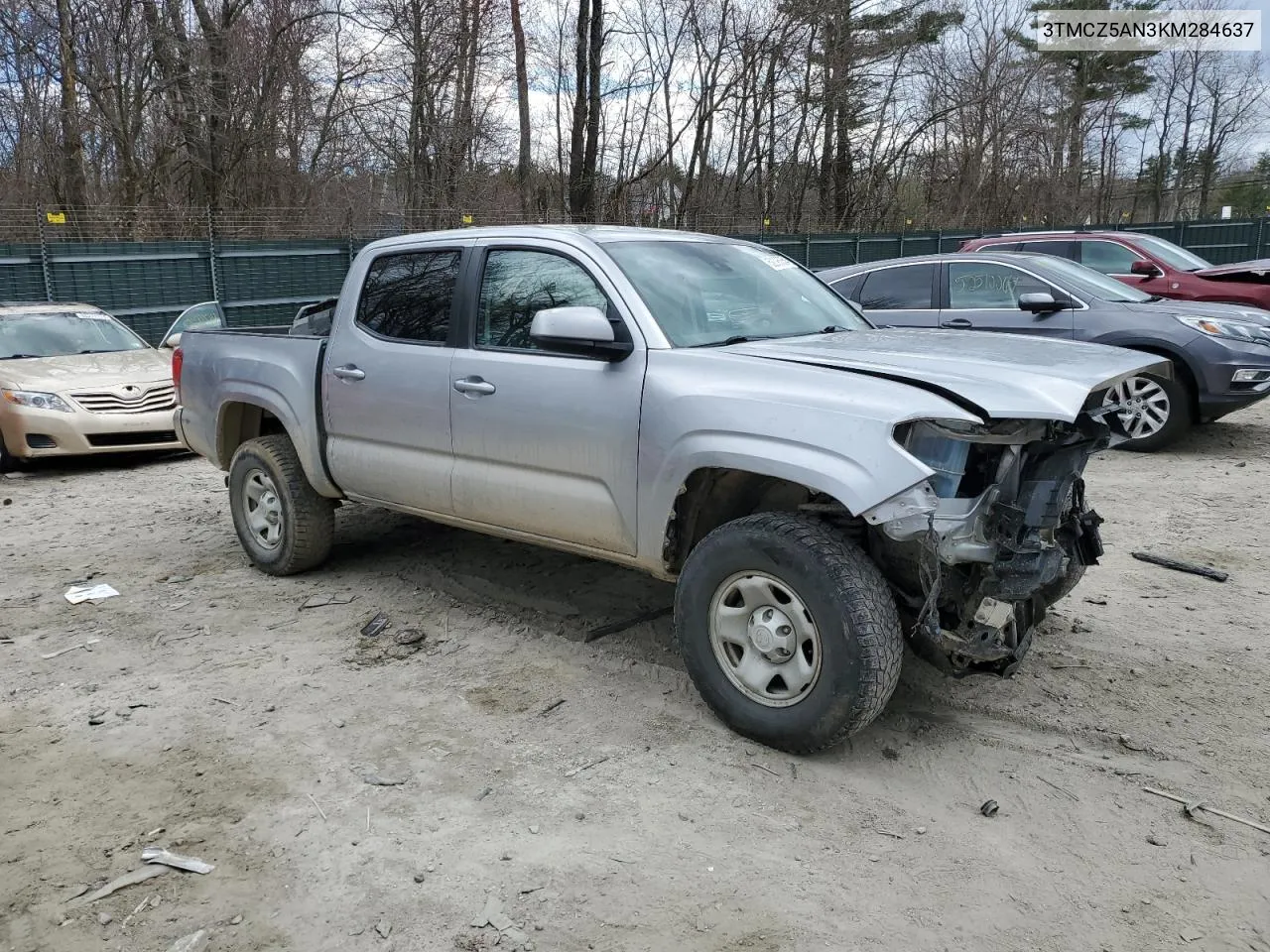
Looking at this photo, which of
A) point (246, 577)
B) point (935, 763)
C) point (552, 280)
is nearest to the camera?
point (935, 763)

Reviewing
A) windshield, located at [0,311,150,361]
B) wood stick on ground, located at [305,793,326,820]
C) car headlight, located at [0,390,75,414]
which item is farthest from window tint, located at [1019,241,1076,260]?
wood stick on ground, located at [305,793,326,820]

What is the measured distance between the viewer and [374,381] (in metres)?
4.96

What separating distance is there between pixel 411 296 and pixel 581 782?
8.83 ft

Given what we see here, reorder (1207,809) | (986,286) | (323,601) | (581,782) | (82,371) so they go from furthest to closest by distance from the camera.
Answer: (82,371), (986,286), (323,601), (581,782), (1207,809)

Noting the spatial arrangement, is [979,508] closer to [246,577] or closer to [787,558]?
[787,558]

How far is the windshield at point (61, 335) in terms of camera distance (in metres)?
9.64

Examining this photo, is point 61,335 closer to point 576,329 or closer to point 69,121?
point 576,329

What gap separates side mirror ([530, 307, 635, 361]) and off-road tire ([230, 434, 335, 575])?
2.30 m

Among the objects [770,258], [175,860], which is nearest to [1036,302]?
[770,258]

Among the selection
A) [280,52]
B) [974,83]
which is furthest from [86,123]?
[974,83]

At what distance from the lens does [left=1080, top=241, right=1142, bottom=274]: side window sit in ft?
38.0

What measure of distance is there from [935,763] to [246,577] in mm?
4109

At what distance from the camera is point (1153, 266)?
10602mm

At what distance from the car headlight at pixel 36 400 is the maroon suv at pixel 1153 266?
9.15 meters
